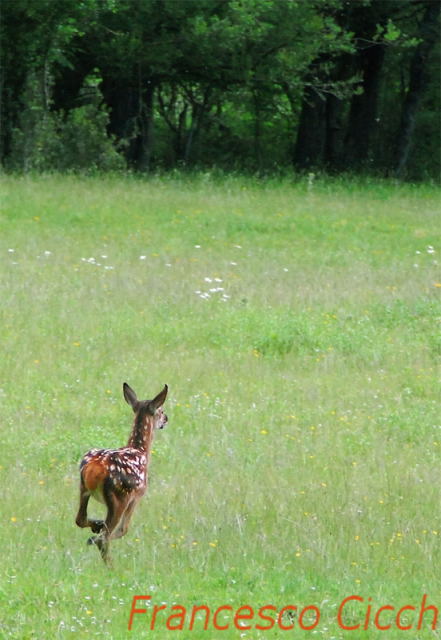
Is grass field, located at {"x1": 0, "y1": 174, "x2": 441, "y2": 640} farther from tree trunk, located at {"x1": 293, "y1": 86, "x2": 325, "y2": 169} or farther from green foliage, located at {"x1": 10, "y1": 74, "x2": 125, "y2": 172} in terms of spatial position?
tree trunk, located at {"x1": 293, "y1": 86, "x2": 325, "y2": 169}

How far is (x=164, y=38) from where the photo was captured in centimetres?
2762

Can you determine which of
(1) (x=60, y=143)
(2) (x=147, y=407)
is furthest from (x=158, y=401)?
(1) (x=60, y=143)

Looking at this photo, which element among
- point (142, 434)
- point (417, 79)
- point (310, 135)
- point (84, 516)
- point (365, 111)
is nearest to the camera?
point (84, 516)

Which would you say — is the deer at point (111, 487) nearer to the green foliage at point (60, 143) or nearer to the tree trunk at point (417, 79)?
the green foliage at point (60, 143)

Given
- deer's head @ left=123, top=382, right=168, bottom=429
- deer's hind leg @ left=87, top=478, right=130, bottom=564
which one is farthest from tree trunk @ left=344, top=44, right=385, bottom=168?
deer's hind leg @ left=87, top=478, right=130, bottom=564

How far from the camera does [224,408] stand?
1045 centimetres

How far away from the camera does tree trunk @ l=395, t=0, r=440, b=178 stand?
106 feet

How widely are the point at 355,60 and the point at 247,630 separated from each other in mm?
29749

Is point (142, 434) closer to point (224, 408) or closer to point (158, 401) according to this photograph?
point (158, 401)

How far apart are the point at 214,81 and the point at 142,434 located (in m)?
23.1

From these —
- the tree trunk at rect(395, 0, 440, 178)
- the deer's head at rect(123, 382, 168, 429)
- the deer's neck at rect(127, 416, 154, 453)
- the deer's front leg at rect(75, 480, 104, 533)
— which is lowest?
the deer's front leg at rect(75, 480, 104, 533)

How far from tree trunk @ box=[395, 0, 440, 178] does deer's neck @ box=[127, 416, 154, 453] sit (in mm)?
26330

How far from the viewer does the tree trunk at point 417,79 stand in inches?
A: 1267

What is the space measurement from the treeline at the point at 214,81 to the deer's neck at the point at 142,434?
708 inches
